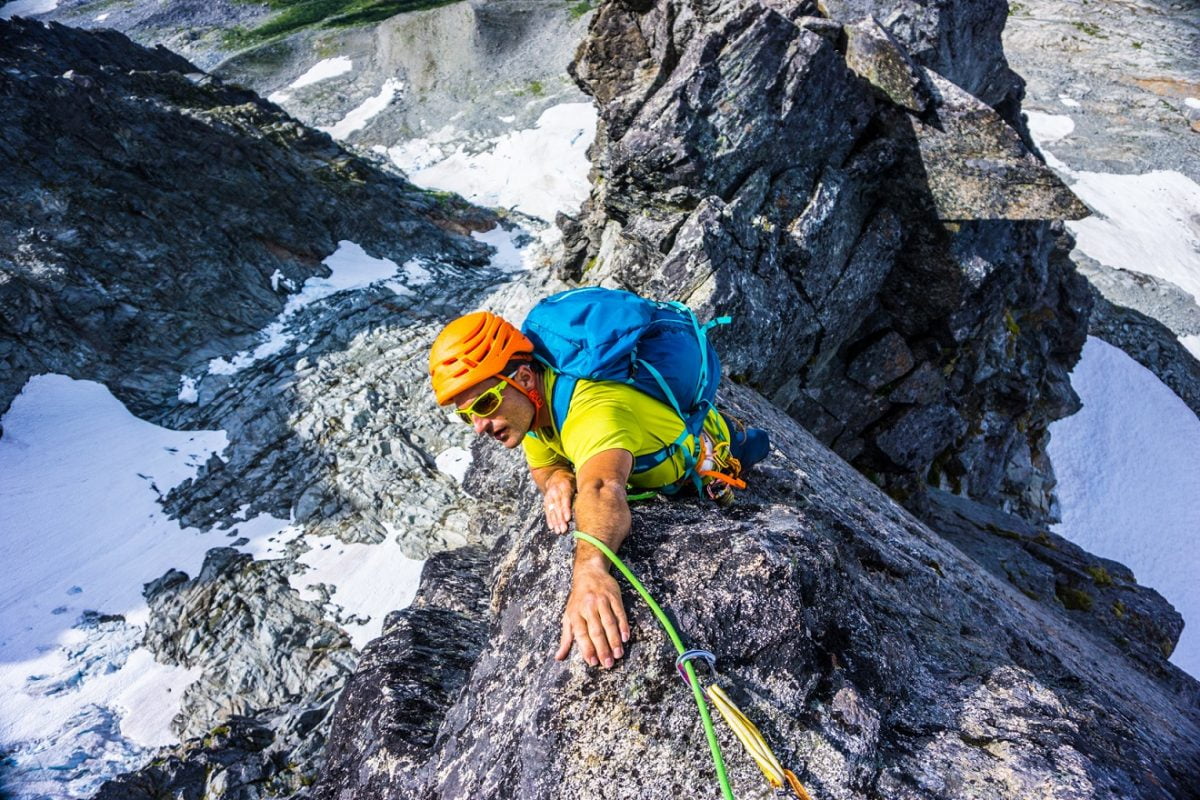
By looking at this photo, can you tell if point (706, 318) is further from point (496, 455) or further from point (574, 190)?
point (574, 190)

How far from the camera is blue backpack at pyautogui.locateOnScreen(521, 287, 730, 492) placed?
5.16 meters

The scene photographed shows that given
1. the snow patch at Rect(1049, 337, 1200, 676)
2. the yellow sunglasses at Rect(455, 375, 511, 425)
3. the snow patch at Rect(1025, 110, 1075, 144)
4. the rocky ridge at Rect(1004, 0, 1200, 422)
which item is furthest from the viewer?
the snow patch at Rect(1025, 110, 1075, 144)

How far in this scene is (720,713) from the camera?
456 cm

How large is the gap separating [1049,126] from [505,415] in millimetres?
78221

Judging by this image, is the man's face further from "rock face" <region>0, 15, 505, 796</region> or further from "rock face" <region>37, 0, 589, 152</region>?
"rock face" <region>37, 0, 589, 152</region>

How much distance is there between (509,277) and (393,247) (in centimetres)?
707

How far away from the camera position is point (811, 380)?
1831 cm

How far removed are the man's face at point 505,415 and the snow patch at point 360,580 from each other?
12027 millimetres

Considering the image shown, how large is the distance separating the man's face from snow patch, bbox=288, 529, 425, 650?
12027 millimetres

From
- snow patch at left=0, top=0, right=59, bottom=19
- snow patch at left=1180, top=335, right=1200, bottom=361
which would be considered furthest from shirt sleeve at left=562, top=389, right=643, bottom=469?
snow patch at left=0, top=0, right=59, bottom=19

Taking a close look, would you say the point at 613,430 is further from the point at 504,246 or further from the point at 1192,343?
the point at 1192,343

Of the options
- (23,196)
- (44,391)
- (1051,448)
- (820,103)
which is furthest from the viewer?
(1051,448)

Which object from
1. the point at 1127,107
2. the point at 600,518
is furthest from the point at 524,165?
the point at 1127,107

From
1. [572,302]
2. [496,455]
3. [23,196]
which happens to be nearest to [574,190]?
[23,196]
